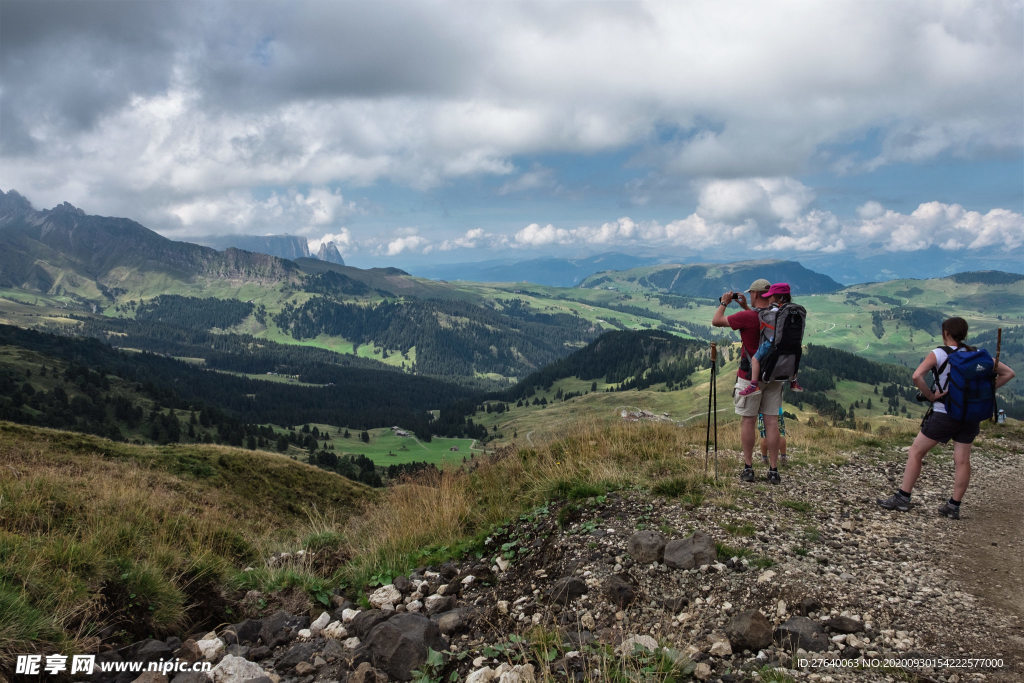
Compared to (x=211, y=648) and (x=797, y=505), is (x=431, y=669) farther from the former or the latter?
(x=797, y=505)

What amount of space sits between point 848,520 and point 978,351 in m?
3.99

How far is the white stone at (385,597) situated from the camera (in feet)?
25.5

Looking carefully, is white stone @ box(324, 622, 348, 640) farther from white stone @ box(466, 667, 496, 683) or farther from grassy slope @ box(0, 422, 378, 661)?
white stone @ box(466, 667, 496, 683)

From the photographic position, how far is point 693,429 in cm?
1745

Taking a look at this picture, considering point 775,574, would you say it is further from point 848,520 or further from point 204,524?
point 204,524

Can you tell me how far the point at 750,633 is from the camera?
560cm

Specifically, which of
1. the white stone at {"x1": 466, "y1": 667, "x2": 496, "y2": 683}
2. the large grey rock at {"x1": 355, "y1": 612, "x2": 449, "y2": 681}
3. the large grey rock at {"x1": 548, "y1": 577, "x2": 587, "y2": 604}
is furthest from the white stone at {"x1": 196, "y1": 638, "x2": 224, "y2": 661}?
the large grey rock at {"x1": 548, "y1": 577, "x2": 587, "y2": 604}

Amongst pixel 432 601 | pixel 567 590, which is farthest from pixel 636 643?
pixel 432 601

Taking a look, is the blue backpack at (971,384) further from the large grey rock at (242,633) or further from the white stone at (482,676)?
the large grey rock at (242,633)

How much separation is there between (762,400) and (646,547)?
5475 millimetres

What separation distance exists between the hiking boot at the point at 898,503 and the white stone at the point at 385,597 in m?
9.18

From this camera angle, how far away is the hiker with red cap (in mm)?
10834

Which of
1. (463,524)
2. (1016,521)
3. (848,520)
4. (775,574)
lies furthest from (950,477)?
(463,524)

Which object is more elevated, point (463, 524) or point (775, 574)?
point (775, 574)
